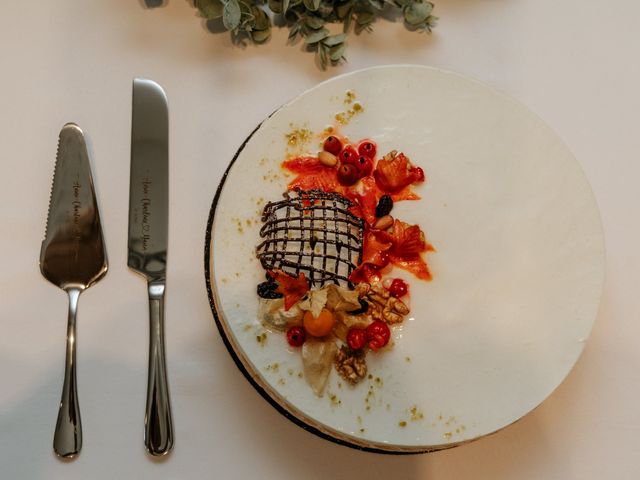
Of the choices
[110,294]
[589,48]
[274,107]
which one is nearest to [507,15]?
[589,48]

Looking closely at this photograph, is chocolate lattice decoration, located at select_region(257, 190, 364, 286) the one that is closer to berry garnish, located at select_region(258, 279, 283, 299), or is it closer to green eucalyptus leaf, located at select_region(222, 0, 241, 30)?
berry garnish, located at select_region(258, 279, 283, 299)

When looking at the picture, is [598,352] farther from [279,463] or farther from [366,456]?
[279,463]

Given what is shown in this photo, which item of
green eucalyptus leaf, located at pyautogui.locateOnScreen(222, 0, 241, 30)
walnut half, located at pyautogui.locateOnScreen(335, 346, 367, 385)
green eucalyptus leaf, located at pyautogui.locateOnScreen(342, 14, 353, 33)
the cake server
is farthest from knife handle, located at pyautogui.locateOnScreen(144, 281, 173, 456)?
green eucalyptus leaf, located at pyautogui.locateOnScreen(342, 14, 353, 33)

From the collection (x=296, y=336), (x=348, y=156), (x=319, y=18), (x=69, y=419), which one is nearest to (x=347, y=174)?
(x=348, y=156)

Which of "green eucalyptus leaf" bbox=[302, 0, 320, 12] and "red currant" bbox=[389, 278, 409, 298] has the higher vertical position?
"green eucalyptus leaf" bbox=[302, 0, 320, 12]

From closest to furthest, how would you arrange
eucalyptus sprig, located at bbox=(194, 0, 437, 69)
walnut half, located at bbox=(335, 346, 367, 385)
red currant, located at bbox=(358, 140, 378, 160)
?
walnut half, located at bbox=(335, 346, 367, 385) < red currant, located at bbox=(358, 140, 378, 160) < eucalyptus sprig, located at bbox=(194, 0, 437, 69)

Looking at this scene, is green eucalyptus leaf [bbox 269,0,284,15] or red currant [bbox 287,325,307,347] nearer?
red currant [bbox 287,325,307,347]

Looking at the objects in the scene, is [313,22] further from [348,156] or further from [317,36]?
[348,156]

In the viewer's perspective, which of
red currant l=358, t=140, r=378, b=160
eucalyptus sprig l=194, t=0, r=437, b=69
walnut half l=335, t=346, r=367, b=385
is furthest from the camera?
eucalyptus sprig l=194, t=0, r=437, b=69
